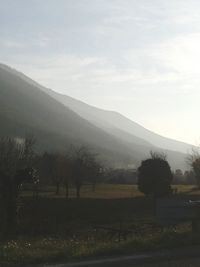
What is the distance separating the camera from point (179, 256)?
10.9 meters

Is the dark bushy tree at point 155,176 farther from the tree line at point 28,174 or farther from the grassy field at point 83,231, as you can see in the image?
the tree line at point 28,174

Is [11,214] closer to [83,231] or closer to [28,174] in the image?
[28,174]

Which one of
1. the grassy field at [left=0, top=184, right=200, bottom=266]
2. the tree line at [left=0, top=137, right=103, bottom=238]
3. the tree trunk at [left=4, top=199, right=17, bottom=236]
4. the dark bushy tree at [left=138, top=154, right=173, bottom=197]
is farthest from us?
the dark bushy tree at [left=138, top=154, right=173, bottom=197]

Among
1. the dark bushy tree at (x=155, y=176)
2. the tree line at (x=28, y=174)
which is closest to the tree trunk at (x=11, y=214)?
the tree line at (x=28, y=174)

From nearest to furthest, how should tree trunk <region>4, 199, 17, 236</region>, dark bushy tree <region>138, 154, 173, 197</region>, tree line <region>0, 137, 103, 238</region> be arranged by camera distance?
tree line <region>0, 137, 103, 238</region>
tree trunk <region>4, 199, 17, 236</region>
dark bushy tree <region>138, 154, 173, 197</region>

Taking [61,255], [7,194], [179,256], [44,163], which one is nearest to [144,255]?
[179,256]

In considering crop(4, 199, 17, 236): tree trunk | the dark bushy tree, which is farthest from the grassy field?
the dark bushy tree

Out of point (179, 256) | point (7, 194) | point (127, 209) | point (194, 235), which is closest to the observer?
point (179, 256)

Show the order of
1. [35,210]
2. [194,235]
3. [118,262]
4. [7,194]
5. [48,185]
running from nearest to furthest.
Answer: [118,262] < [194,235] < [7,194] < [35,210] < [48,185]

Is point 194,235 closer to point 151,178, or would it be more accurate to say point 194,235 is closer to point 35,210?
point 35,210

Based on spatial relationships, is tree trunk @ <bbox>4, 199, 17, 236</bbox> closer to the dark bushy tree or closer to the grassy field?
the grassy field

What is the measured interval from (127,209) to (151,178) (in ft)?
15.5

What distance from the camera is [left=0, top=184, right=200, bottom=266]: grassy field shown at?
1091 centimetres

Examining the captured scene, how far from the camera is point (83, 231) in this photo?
31266mm
